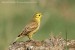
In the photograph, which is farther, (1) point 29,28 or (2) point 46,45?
(1) point 29,28

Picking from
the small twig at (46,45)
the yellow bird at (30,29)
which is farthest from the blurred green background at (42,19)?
the small twig at (46,45)

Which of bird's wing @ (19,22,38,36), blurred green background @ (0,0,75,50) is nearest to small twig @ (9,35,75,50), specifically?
bird's wing @ (19,22,38,36)

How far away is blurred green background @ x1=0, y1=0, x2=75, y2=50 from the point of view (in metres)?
14.5

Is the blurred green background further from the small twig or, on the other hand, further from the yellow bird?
the small twig

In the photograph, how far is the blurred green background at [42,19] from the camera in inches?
571

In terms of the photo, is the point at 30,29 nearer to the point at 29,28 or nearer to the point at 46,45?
the point at 29,28

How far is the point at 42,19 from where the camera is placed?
15.2m

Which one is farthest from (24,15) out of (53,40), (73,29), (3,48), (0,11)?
(53,40)

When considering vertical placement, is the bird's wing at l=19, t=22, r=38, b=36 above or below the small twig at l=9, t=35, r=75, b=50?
above

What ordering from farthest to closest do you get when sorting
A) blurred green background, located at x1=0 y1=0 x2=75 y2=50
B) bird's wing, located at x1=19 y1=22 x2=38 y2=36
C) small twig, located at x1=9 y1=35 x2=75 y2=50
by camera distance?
blurred green background, located at x1=0 y1=0 x2=75 y2=50 < bird's wing, located at x1=19 y1=22 x2=38 y2=36 < small twig, located at x1=9 y1=35 x2=75 y2=50

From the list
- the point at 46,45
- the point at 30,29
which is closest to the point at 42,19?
the point at 30,29

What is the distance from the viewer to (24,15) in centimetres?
1597

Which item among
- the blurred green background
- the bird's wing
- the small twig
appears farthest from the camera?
the blurred green background

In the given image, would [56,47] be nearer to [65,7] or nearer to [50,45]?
[50,45]
